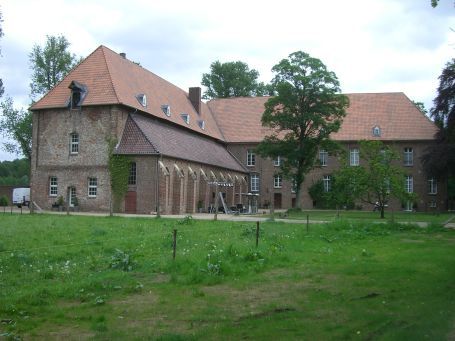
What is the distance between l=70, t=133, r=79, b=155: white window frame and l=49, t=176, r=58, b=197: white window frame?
2680mm

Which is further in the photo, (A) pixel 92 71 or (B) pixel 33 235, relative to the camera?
(A) pixel 92 71

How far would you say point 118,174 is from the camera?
41781mm

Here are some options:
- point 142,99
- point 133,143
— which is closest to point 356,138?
point 142,99

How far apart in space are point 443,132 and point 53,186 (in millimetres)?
35682

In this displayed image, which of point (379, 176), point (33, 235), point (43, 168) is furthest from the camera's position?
point (43, 168)

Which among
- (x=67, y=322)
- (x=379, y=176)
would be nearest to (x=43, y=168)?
(x=379, y=176)

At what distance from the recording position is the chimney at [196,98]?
200 ft

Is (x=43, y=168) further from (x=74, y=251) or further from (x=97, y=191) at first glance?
(x=74, y=251)

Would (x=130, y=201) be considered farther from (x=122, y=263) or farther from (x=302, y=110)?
(x=122, y=263)

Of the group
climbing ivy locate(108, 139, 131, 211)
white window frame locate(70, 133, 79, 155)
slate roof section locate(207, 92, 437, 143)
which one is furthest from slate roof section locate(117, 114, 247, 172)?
slate roof section locate(207, 92, 437, 143)

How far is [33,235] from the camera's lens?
1858 centimetres

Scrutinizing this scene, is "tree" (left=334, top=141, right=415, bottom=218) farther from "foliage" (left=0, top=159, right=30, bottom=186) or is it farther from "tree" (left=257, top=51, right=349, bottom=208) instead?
"foliage" (left=0, top=159, right=30, bottom=186)

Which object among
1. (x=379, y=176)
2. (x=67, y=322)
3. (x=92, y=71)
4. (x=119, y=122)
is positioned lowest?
(x=67, y=322)

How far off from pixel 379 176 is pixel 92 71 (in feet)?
80.4
